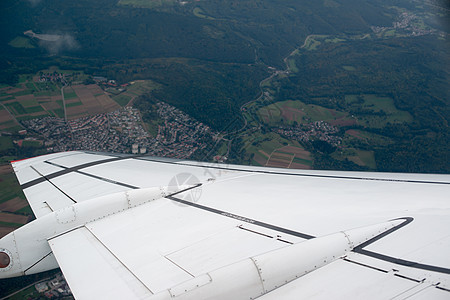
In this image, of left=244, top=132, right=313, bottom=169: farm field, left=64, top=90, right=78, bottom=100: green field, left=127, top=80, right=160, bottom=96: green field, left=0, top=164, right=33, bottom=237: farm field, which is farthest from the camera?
left=127, top=80, right=160, bottom=96: green field

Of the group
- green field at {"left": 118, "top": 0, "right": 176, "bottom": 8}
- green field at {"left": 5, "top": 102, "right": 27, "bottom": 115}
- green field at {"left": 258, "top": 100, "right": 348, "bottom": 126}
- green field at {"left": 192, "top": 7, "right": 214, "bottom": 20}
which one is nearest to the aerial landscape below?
green field at {"left": 5, "top": 102, "right": 27, "bottom": 115}

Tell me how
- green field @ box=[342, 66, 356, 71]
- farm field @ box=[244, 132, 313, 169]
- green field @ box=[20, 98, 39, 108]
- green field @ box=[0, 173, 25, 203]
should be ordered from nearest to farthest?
green field @ box=[0, 173, 25, 203], farm field @ box=[244, 132, 313, 169], green field @ box=[20, 98, 39, 108], green field @ box=[342, 66, 356, 71]

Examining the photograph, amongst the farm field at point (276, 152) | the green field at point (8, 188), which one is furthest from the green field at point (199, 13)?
the green field at point (8, 188)

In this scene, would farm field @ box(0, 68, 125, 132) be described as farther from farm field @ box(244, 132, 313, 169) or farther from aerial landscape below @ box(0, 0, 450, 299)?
farm field @ box(244, 132, 313, 169)

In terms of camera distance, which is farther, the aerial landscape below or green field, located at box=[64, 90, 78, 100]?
green field, located at box=[64, 90, 78, 100]

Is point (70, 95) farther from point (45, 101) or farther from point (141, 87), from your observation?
point (141, 87)

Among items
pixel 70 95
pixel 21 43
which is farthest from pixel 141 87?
pixel 21 43

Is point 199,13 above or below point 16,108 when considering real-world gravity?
above
